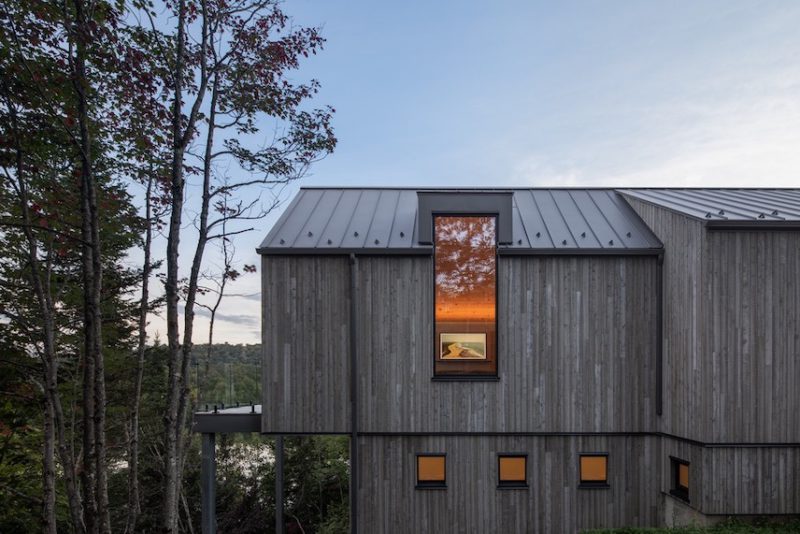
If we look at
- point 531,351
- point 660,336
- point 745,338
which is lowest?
point 531,351

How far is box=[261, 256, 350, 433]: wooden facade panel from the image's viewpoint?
27.4 ft

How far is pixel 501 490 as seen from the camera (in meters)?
8.35

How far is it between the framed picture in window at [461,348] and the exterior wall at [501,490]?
5.55 ft

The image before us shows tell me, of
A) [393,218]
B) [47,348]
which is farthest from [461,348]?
[47,348]

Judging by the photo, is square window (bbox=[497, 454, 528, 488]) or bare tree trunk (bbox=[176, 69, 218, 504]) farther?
square window (bbox=[497, 454, 528, 488])

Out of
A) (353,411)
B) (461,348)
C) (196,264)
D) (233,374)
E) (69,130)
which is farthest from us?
(233,374)

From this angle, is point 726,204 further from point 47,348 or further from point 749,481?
point 47,348

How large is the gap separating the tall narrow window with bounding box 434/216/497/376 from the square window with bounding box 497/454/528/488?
182 cm

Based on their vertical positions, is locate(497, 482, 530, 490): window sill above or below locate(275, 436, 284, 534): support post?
above

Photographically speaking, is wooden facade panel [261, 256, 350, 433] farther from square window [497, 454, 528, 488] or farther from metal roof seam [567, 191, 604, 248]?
metal roof seam [567, 191, 604, 248]

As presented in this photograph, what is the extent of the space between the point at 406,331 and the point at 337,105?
4.63 metres

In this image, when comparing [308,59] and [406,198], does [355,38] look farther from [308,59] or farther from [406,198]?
[308,59]

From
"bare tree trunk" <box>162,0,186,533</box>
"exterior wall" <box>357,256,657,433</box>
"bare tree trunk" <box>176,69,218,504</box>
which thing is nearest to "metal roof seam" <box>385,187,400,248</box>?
"exterior wall" <box>357,256,657,433</box>

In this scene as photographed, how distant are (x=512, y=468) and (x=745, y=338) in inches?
201
